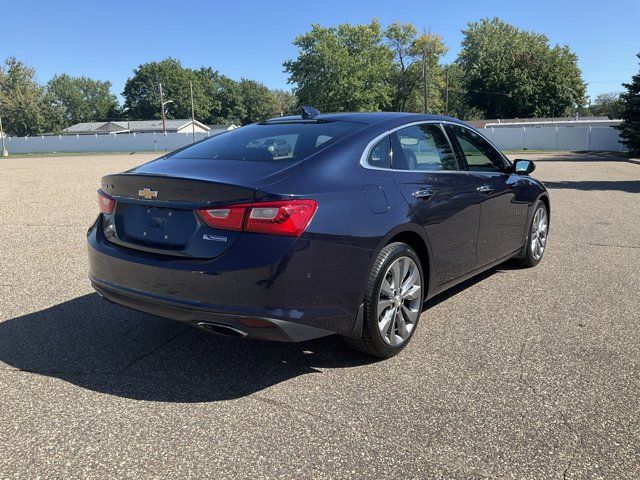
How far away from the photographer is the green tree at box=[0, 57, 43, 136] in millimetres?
86062

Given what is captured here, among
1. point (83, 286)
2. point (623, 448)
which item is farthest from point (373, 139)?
point (83, 286)

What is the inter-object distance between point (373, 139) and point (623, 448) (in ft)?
7.48

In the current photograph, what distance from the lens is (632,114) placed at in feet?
103

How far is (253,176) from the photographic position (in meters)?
3.16

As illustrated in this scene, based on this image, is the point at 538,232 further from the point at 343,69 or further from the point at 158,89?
the point at 158,89

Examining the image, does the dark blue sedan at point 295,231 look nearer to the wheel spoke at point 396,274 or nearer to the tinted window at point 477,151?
the wheel spoke at point 396,274

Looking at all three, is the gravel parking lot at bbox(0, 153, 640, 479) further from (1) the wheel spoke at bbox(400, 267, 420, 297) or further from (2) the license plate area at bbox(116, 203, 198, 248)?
(2) the license plate area at bbox(116, 203, 198, 248)

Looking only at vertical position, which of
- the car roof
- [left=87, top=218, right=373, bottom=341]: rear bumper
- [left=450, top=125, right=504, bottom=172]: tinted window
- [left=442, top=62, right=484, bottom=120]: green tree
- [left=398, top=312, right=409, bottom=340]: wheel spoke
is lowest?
[left=398, top=312, right=409, bottom=340]: wheel spoke

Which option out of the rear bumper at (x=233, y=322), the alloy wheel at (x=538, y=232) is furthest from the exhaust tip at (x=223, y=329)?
the alloy wheel at (x=538, y=232)

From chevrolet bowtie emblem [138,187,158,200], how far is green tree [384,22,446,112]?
73.0 metres

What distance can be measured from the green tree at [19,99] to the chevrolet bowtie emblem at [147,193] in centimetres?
9551

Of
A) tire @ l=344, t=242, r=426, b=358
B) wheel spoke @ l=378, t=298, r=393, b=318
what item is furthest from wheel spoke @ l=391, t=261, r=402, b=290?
wheel spoke @ l=378, t=298, r=393, b=318

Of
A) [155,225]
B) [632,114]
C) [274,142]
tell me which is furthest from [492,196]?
[632,114]

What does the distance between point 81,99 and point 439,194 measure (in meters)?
127
